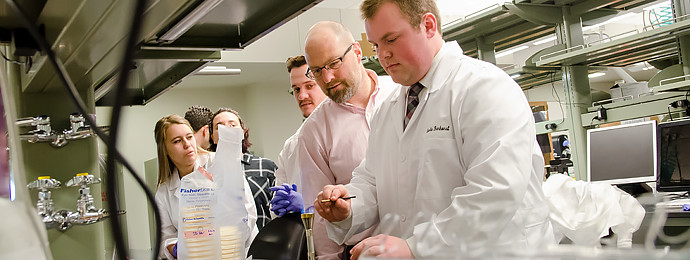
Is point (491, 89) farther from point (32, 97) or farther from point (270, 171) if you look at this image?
point (270, 171)

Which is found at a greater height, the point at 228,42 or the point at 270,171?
the point at 228,42

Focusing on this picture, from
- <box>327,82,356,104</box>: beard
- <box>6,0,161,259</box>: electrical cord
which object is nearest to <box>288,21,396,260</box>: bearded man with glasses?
<box>327,82,356,104</box>: beard

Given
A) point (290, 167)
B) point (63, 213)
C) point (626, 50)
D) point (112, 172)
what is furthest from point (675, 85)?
point (112, 172)

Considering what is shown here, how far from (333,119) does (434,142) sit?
2.28ft

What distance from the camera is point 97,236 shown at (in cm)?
179

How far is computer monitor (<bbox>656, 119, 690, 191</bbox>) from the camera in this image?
2922 mm

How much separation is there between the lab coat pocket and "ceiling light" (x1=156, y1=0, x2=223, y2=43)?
1.78ft

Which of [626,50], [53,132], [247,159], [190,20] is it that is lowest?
[247,159]

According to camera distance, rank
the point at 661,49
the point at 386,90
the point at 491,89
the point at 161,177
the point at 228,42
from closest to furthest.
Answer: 1. the point at 491,89
2. the point at 228,42
3. the point at 386,90
4. the point at 161,177
5. the point at 661,49

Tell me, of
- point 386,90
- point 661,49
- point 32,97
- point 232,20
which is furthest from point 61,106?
point 661,49

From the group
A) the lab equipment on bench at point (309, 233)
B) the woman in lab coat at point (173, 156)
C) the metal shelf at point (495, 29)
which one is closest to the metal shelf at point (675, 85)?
the metal shelf at point (495, 29)

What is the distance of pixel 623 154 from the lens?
10.9ft

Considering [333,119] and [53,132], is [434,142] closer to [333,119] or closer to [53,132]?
[333,119]

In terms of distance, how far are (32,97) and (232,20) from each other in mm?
910
